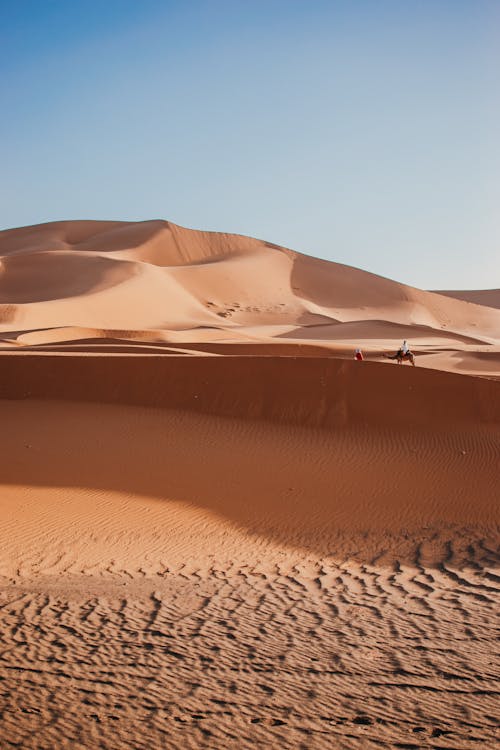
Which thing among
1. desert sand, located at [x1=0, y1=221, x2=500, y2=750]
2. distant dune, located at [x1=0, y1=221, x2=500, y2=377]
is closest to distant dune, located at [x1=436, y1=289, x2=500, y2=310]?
distant dune, located at [x1=0, y1=221, x2=500, y2=377]

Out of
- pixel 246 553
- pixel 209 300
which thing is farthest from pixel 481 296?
pixel 246 553

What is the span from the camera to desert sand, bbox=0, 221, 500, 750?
3.96m

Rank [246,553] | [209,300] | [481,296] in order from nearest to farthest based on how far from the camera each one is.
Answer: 1. [246,553]
2. [209,300]
3. [481,296]

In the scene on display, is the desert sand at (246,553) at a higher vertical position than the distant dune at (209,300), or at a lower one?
lower

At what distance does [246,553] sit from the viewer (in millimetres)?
7379

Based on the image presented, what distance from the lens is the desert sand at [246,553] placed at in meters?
3.96

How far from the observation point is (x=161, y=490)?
9.64 metres

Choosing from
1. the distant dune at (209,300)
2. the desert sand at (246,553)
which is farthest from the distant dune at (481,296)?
the desert sand at (246,553)

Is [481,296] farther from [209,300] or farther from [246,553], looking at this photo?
[246,553]

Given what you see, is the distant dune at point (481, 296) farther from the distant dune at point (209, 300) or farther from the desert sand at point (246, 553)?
the desert sand at point (246, 553)

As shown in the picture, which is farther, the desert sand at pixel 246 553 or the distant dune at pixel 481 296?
the distant dune at pixel 481 296

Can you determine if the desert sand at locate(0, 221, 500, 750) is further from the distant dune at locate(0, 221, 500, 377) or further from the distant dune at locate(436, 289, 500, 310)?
the distant dune at locate(436, 289, 500, 310)

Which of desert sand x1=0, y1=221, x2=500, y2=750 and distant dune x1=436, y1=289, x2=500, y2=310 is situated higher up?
distant dune x1=436, y1=289, x2=500, y2=310

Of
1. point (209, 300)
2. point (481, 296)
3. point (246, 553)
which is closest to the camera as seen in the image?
point (246, 553)
